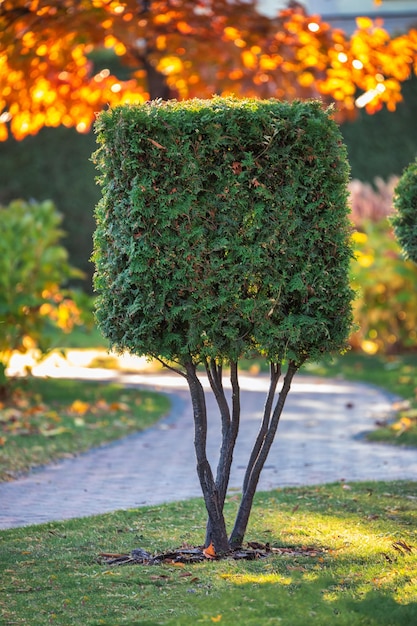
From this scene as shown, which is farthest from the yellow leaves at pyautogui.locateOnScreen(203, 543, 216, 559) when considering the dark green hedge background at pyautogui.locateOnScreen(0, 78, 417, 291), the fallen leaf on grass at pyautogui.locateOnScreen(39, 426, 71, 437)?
the dark green hedge background at pyautogui.locateOnScreen(0, 78, 417, 291)

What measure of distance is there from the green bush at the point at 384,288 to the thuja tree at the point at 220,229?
897 centimetres

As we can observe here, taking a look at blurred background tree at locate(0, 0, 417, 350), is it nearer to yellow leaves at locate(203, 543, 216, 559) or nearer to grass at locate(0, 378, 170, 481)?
grass at locate(0, 378, 170, 481)

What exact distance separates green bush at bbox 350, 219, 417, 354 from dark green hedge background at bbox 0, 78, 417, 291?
5358mm

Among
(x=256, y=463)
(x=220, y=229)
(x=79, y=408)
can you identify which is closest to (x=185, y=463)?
(x=79, y=408)

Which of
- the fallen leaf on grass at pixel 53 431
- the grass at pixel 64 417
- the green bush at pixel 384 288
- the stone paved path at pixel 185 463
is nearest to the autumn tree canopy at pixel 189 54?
the green bush at pixel 384 288

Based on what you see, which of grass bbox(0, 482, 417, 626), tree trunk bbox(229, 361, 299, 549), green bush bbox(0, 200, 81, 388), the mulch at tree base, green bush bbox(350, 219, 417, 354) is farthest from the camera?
green bush bbox(350, 219, 417, 354)

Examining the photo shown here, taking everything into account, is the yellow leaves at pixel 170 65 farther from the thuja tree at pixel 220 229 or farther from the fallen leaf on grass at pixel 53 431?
the thuja tree at pixel 220 229

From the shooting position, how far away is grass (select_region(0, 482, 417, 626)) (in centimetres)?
408

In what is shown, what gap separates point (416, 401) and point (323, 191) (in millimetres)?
6269

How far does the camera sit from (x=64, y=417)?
399 inches

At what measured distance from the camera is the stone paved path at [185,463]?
671cm

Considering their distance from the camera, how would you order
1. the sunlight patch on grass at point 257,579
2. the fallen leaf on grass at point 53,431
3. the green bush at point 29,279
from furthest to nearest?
the green bush at point 29,279
the fallen leaf on grass at point 53,431
the sunlight patch on grass at point 257,579

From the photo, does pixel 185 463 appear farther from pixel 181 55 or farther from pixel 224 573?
pixel 181 55

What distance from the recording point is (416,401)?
35.0 feet
